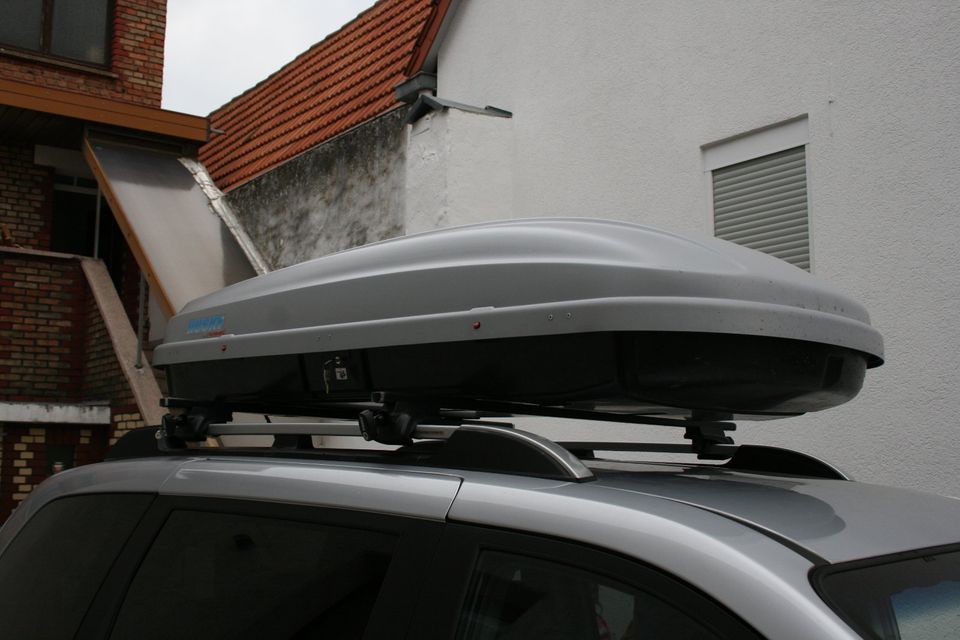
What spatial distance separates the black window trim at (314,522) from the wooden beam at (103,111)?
33.4 ft

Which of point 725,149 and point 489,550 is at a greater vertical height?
point 725,149

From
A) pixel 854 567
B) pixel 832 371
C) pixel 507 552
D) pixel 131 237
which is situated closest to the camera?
pixel 854 567

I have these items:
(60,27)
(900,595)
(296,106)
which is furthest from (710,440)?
(60,27)

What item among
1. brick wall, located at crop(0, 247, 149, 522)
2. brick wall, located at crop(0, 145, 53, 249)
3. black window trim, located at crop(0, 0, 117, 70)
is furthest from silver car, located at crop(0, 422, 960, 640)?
black window trim, located at crop(0, 0, 117, 70)

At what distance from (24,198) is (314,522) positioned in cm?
1178

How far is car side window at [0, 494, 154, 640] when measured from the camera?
2877mm

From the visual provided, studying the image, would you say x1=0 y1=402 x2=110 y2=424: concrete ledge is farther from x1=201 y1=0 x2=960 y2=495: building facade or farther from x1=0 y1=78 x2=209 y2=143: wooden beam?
x1=0 y1=78 x2=209 y2=143: wooden beam

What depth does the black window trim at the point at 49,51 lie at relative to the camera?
1262cm

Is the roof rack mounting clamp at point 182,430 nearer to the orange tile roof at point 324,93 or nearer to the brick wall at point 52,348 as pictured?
the orange tile roof at point 324,93

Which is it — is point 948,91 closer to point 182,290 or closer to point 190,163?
point 182,290

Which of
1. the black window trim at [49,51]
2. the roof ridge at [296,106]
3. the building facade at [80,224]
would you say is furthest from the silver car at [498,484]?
the black window trim at [49,51]

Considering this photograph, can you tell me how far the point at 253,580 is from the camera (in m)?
2.49

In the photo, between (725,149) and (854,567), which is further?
(725,149)

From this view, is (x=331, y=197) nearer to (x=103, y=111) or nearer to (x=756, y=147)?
(x=103, y=111)
